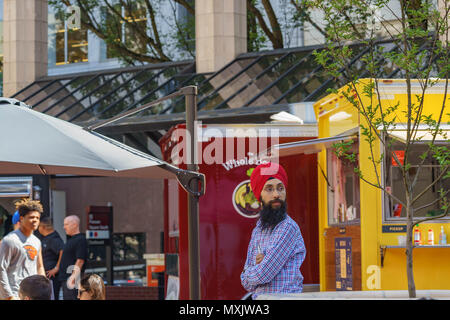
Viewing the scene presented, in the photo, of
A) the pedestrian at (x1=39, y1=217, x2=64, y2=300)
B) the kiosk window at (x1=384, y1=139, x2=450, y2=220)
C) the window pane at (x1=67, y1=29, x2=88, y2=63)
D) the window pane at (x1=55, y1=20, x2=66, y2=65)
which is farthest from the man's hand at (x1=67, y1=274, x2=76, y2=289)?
the window pane at (x1=55, y1=20, x2=66, y2=65)

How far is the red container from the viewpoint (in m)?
10.9

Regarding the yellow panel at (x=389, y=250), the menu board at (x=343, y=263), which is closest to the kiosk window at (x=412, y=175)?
the yellow panel at (x=389, y=250)

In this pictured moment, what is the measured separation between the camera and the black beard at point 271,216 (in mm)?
5855

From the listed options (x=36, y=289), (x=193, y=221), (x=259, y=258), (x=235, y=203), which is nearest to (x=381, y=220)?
(x=193, y=221)

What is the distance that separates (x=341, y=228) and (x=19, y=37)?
55.8 ft

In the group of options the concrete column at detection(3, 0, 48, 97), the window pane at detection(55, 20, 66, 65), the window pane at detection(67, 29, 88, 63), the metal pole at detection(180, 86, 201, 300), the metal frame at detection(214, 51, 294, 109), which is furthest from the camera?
the window pane at detection(55, 20, 66, 65)

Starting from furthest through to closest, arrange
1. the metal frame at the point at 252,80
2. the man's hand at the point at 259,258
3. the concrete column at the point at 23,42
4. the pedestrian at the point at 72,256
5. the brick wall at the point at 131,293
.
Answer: the concrete column at the point at 23,42 → the metal frame at the point at 252,80 → the brick wall at the point at 131,293 → the pedestrian at the point at 72,256 → the man's hand at the point at 259,258

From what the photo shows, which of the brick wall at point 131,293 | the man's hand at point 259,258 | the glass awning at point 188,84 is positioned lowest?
the brick wall at point 131,293

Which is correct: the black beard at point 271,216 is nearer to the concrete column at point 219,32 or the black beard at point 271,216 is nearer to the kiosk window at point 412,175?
the kiosk window at point 412,175

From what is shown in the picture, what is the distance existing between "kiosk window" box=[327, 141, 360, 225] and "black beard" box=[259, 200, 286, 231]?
3.19 meters

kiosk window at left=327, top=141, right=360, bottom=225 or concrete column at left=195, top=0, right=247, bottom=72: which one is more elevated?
concrete column at left=195, top=0, right=247, bottom=72

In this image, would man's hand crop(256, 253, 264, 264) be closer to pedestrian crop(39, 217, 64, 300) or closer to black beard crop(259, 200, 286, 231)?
black beard crop(259, 200, 286, 231)

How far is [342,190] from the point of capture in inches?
383

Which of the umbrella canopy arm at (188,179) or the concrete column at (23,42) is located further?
the concrete column at (23,42)
